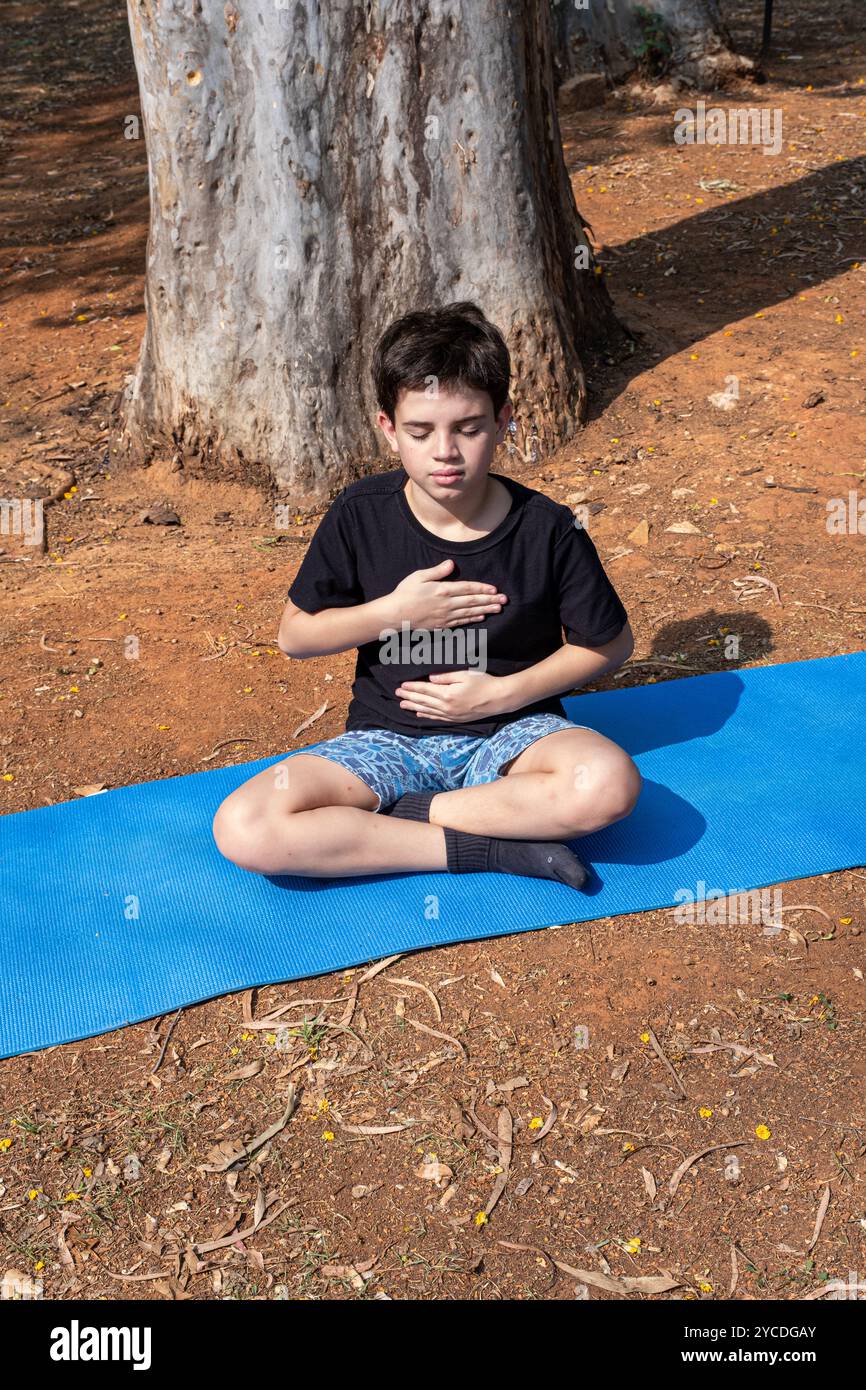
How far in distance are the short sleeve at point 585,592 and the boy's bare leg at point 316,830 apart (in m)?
0.66

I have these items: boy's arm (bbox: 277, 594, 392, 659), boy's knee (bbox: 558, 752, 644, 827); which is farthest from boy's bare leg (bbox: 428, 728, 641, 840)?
boy's arm (bbox: 277, 594, 392, 659)

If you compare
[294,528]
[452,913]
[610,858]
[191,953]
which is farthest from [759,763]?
[294,528]

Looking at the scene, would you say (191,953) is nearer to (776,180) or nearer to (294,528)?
(294,528)

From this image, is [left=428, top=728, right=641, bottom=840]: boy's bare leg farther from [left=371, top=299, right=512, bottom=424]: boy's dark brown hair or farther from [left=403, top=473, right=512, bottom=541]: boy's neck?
[left=371, top=299, right=512, bottom=424]: boy's dark brown hair

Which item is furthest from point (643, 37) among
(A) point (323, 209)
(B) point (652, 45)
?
(A) point (323, 209)

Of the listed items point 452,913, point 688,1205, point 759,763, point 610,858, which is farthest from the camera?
point 759,763

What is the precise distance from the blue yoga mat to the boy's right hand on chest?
686 mm

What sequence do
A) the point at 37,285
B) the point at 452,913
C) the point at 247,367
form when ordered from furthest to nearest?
the point at 37,285
the point at 247,367
the point at 452,913

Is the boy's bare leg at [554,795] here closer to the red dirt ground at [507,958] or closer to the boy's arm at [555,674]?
the boy's arm at [555,674]

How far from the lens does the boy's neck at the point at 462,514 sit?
342cm

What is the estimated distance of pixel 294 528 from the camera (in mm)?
5645

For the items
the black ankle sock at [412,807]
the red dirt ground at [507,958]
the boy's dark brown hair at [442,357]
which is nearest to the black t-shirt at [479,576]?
the black ankle sock at [412,807]

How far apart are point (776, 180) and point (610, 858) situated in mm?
6831

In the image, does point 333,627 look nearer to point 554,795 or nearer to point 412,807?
point 412,807
